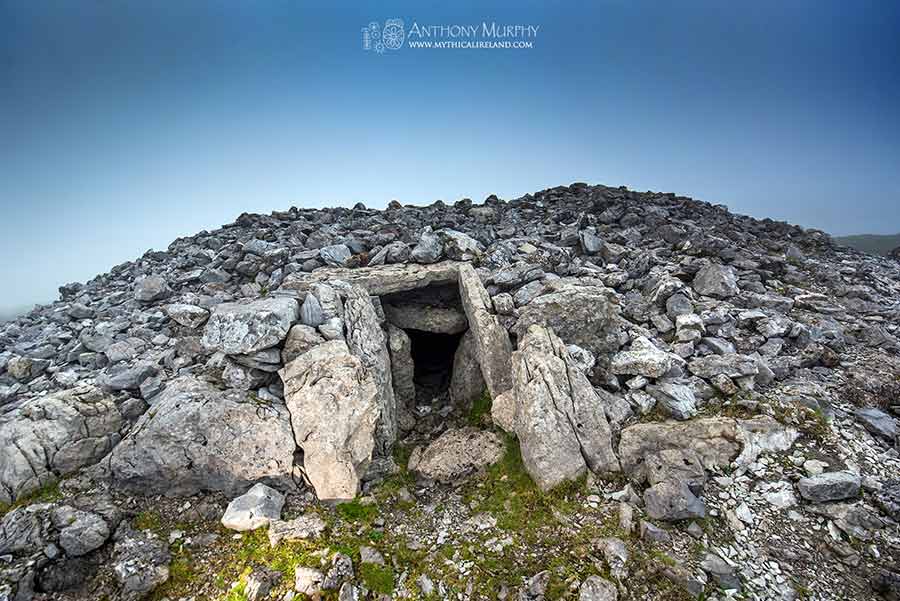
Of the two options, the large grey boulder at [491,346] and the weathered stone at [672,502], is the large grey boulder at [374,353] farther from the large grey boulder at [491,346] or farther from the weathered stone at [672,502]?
the weathered stone at [672,502]

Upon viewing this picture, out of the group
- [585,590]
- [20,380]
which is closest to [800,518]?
[585,590]

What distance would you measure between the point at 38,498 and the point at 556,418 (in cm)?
788

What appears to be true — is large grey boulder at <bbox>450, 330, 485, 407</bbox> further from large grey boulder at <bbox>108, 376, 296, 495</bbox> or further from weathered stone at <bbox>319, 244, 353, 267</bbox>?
large grey boulder at <bbox>108, 376, 296, 495</bbox>

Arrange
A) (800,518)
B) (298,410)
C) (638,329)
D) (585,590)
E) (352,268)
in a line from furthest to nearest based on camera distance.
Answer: (352,268), (638,329), (298,410), (800,518), (585,590)

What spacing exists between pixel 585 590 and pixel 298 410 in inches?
191

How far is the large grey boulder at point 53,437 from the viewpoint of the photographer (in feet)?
19.3

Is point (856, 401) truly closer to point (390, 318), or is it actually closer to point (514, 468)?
point (514, 468)

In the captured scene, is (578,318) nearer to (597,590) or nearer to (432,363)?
(597,590)

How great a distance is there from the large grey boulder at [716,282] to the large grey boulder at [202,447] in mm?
9699

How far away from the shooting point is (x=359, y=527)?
5895mm

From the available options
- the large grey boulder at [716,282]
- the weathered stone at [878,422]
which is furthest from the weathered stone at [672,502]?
the large grey boulder at [716,282]

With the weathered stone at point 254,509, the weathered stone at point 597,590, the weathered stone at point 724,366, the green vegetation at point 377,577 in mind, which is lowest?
the green vegetation at point 377,577

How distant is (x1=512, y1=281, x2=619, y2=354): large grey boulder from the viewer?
7.95 meters

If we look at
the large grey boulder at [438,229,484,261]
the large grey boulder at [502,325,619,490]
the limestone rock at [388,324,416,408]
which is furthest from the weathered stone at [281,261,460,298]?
the large grey boulder at [502,325,619,490]
